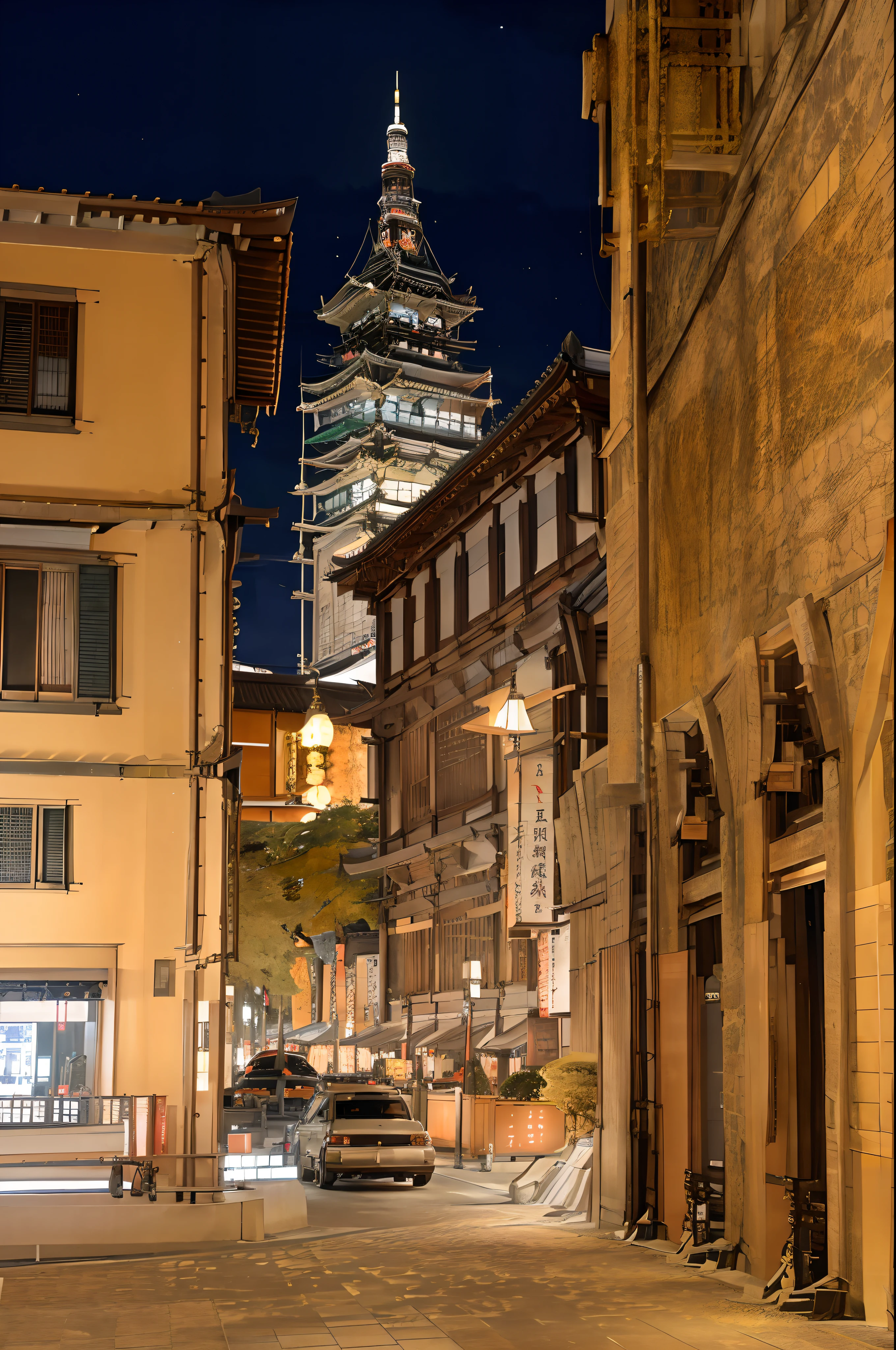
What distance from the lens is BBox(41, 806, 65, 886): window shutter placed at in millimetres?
16250

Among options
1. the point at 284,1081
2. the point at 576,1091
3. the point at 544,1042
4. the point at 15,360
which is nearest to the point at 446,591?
the point at 544,1042

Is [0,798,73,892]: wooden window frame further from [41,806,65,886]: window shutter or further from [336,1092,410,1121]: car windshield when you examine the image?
[336,1092,410,1121]: car windshield

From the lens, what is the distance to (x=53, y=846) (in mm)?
16312

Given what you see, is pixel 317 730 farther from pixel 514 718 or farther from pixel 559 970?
pixel 514 718

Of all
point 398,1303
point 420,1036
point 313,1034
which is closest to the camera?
point 398,1303

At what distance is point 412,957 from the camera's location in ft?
126

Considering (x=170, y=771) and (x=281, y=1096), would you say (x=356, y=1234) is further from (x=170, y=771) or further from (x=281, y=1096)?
(x=281, y=1096)

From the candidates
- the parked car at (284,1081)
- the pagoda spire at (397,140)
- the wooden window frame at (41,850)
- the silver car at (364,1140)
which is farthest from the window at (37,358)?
the pagoda spire at (397,140)

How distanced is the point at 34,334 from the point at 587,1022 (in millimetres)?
14596

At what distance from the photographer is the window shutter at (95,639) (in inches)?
657

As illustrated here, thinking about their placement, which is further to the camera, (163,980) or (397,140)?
(397,140)

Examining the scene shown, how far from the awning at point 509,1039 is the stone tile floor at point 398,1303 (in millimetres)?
15997

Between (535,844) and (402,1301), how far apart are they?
54.8ft

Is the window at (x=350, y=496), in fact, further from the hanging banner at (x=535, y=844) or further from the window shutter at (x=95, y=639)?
the window shutter at (x=95, y=639)
